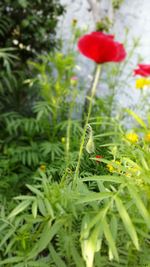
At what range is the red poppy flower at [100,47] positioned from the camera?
3.12 ft

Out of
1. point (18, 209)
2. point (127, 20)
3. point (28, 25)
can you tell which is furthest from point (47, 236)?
point (127, 20)

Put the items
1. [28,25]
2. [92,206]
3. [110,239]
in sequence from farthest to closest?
[28,25]
[92,206]
[110,239]

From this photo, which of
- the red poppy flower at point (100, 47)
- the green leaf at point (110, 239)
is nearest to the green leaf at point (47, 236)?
the green leaf at point (110, 239)

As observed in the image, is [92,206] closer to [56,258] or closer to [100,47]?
[56,258]

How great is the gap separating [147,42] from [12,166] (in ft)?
6.08

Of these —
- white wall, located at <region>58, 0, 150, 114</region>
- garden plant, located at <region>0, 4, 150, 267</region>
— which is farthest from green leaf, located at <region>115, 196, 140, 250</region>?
white wall, located at <region>58, 0, 150, 114</region>

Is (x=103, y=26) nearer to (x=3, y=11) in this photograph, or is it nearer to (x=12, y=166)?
(x=3, y=11)

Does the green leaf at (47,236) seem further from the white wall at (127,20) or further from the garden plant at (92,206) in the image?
the white wall at (127,20)

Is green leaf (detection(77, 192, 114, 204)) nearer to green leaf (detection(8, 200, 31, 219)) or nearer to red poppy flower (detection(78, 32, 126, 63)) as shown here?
green leaf (detection(8, 200, 31, 219))

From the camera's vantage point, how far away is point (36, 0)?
3043 mm

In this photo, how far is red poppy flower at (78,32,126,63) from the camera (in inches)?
37.4

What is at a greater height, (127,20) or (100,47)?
(100,47)

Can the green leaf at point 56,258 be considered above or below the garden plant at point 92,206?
below

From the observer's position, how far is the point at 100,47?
37.6 inches
